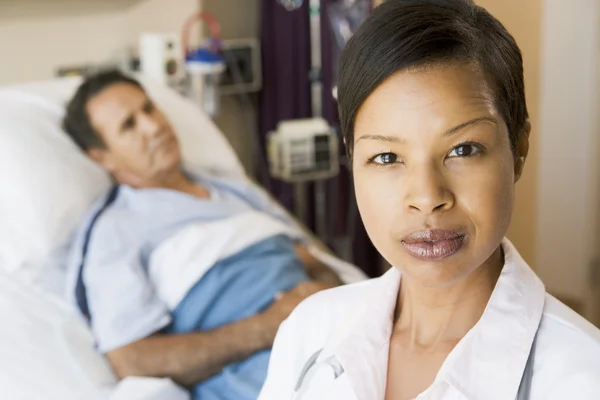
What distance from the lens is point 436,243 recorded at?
37.1 inches

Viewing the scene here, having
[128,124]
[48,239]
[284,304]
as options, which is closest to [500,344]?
[284,304]

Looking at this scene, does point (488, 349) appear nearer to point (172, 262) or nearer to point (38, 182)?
point (172, 262)

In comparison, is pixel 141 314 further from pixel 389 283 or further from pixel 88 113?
pixel 389 283

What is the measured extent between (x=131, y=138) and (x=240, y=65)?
3.48ft

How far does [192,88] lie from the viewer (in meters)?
2.92

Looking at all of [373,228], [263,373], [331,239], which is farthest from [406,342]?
[331,239]

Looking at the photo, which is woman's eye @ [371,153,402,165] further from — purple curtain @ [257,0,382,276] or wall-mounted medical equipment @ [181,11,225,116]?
purple curtain @ [257,0,382,276]

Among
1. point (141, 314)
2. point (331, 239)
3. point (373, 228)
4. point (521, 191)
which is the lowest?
point (331, 239)

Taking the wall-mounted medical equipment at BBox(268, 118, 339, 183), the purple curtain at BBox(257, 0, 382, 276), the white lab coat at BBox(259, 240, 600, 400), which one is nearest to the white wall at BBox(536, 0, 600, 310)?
the purple curtain at BBox(257, 0, 382, 276)

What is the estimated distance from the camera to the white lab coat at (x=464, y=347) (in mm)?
921

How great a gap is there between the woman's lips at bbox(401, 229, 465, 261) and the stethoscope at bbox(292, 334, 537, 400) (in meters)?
0.15

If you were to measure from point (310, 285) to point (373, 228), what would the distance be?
3.16 ft

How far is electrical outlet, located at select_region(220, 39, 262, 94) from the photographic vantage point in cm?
322

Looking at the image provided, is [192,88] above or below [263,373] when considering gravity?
above
